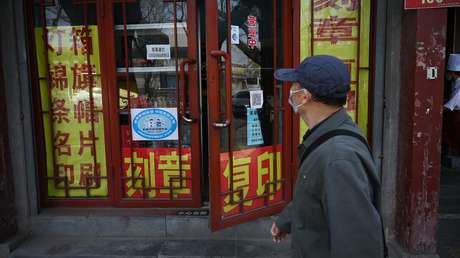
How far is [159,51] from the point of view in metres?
4.38

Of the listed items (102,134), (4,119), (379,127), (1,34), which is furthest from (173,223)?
(1,34)

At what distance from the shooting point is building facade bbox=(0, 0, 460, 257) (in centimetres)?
393

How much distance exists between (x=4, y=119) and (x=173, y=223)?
201cm

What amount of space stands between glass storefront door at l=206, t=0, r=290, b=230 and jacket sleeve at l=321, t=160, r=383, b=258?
2.13m

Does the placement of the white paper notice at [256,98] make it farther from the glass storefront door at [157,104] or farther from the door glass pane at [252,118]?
the glass storefront door at [157,104]

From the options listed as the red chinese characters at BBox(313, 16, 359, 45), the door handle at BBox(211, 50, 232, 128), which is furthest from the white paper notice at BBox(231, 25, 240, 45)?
the red chinese characters at BBox(313, 16, 359, 45)

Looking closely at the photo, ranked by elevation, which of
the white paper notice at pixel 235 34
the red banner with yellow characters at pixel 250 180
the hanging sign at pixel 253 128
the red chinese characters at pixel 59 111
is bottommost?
the red banner with yellow characters at pixel 250 180

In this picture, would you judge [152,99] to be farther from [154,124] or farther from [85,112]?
[85,112]

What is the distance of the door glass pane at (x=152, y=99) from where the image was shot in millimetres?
4371

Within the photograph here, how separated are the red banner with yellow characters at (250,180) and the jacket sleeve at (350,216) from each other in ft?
7.78

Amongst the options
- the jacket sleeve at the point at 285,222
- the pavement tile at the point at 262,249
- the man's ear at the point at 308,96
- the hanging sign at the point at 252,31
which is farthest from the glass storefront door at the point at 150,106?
the man's ear at the point at 308,96

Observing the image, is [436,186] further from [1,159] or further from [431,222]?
[1,159]

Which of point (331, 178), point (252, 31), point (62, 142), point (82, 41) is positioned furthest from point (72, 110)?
point (331, 178)

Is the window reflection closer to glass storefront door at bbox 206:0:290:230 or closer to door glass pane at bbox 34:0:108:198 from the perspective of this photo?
door glass pane at bbox 34:0:108:198
